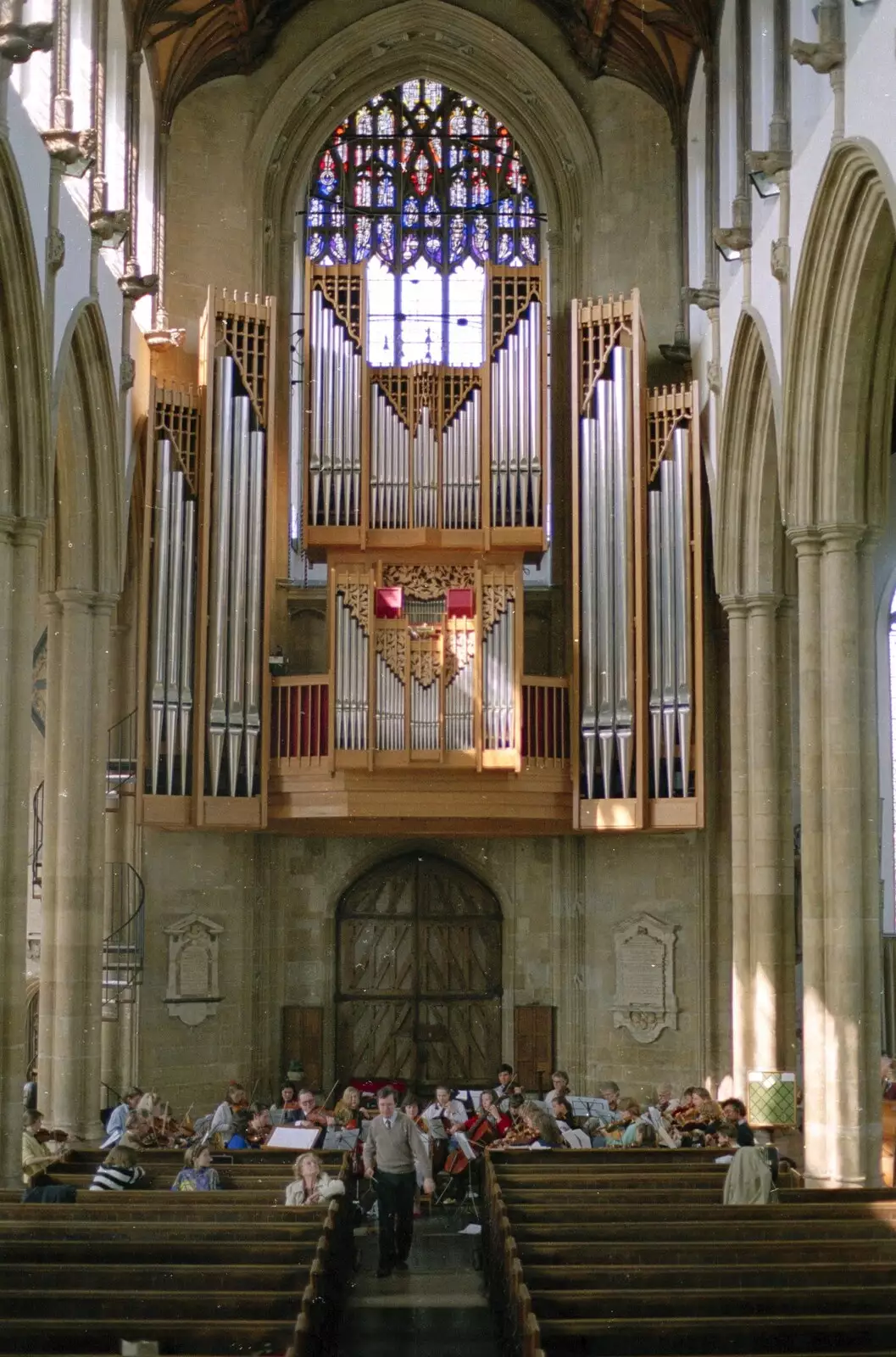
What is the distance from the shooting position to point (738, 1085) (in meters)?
17.3

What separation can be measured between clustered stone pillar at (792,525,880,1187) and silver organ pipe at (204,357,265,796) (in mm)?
6383

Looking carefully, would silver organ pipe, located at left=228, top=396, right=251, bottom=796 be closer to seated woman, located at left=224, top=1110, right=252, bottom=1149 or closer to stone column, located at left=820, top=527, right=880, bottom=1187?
seated woman, located at left=224, top=1110, right=252, bottom=1149

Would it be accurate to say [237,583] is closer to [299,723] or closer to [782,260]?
[299,723]

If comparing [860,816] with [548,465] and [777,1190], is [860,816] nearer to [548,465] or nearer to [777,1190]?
[777,1190]

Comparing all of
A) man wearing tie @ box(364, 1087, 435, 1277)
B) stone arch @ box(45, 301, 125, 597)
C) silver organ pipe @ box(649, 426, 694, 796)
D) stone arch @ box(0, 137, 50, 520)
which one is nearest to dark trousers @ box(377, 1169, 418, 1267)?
man wearing tie @ box(364, 1087, 435, 1277)

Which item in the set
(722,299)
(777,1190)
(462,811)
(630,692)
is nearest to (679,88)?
(722,299)

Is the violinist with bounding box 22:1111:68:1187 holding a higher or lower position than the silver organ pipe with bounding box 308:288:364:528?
lower

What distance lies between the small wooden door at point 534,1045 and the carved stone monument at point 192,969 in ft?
11.2

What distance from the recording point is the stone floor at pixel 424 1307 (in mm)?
10305

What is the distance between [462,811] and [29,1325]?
11.2 metres

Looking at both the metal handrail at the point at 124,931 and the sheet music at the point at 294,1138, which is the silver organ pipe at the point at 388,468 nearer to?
the metal handrail at the point at 124,931

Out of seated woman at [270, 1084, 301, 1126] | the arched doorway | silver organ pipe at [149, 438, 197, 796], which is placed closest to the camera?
seated woman at [270, 1084, 301, 1126]

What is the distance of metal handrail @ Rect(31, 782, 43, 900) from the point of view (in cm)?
1900

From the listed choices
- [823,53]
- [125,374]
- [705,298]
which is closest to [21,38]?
[125,374]
